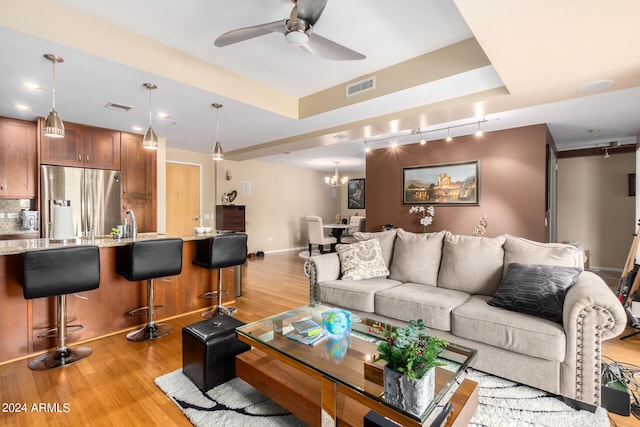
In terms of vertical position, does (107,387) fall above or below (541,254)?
below

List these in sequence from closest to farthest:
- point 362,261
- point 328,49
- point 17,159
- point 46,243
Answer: point 328,49, point 46,243, point 362,261, point 17,159

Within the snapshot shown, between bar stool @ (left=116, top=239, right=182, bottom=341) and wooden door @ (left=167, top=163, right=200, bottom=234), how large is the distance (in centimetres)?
324

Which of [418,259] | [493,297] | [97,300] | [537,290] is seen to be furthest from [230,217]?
[537,290]

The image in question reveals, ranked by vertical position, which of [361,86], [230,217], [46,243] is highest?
[361,86]

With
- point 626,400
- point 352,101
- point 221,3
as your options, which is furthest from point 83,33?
point 626,400

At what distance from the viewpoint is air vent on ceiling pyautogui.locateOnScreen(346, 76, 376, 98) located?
3304 millimetres

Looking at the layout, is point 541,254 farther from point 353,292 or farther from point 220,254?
point 220,254

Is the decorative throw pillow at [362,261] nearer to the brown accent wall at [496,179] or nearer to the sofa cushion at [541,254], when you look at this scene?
the sofa cushion at [541,254]

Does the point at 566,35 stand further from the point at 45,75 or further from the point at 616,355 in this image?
the point at 45,75

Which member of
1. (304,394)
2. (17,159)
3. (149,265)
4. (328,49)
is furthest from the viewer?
(17,159)

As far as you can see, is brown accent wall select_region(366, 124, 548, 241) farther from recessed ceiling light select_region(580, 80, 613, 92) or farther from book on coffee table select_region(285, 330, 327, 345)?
book on coffee table select_region(285, 330, 327, 345)

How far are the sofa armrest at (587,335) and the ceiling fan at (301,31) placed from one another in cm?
219

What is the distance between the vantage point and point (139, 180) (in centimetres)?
498

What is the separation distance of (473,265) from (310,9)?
2.42 m
